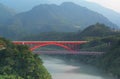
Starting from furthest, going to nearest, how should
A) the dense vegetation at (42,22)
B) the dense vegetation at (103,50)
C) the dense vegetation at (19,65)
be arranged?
the dense vegetation at (42,22), the dense vegetation at (103,50), the dense vegetation at (19,65)

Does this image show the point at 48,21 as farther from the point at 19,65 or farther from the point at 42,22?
the point at 19,65

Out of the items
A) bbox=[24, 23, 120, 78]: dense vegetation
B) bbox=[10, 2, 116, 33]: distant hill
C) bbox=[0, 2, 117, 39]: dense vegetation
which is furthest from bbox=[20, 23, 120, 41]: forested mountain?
bbox=[10, 2, 116, 33]: distant hill

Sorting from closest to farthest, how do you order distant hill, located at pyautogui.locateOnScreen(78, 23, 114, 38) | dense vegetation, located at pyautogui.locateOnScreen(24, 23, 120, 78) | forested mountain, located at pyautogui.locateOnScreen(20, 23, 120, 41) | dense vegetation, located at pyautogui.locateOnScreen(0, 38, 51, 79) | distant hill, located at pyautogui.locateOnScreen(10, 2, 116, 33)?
dense vegetation, located at pyautogui.locateOnScreen(0, 38, 51, 79), dense vegetation, located at pyautogui.locateOnScreen(24, 23, 120, 78), forested mountain, located at pyautogui.locateOnScreen(20, 23, 120, 41), distant hill, located at pyautogui.locateOnScreen(78, 23, 114, 38), distant hill, located at pyautogui.locateOnScreen(10, 2, 116, 33)

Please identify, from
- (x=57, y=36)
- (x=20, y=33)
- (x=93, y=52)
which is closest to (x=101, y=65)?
(x=93, y=52)

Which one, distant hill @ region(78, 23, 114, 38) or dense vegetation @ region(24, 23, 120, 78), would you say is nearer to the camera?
dense vegetation @ region(24, 23, 120, 78)

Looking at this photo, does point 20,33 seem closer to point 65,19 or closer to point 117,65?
point 65,19

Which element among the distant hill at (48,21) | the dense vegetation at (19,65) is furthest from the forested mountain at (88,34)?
the distant hill at (48,21)

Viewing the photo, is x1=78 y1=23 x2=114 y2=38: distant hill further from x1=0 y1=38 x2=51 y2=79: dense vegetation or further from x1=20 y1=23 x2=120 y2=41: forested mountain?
x1=0 y1=38 x2=51 y2=79: dense vegetation

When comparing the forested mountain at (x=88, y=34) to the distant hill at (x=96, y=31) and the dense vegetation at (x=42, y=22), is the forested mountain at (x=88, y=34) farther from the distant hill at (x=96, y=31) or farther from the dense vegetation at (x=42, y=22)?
the dense vegetation at (x=42, y=22)
